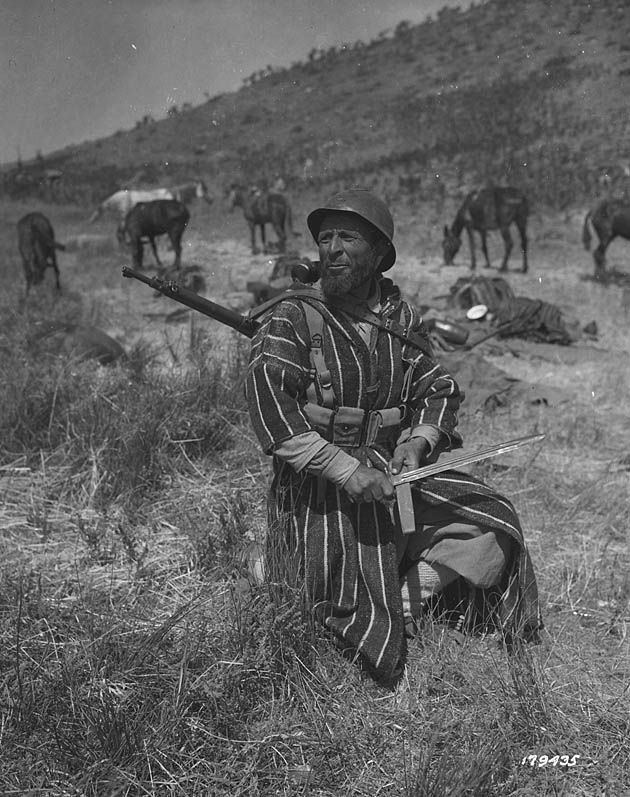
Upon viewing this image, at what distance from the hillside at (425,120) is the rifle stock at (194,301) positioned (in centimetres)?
1746

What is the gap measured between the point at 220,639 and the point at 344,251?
1247mm

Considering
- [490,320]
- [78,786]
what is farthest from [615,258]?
[78,786]

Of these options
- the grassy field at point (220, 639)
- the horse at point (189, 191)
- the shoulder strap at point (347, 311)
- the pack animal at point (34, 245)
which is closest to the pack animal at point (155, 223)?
the pack animal at point (34, 245)

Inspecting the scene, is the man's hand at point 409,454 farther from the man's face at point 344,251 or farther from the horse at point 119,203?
the horse at point 119,203

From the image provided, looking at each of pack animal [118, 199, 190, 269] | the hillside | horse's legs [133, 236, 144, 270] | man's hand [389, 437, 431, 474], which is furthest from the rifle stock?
the hillside

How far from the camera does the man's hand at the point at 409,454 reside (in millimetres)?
Result: 2371

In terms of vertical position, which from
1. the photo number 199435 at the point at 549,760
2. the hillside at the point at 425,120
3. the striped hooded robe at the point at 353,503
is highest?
the hillside at the point at 425,120

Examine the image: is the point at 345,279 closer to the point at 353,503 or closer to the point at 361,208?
the point at 361,208

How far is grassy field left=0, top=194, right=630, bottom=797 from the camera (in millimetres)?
1975

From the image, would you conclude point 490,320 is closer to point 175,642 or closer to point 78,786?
point 175,642

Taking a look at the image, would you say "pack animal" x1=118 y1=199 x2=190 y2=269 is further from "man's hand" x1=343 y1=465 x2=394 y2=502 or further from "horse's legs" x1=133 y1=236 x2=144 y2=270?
"man's hand" x1=343 y1=465 x2=394 y2=502

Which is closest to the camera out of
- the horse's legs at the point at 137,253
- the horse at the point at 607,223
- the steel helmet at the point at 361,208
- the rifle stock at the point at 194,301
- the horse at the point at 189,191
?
the steel helmet at the point at 361,208

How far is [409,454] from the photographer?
238 centimetres

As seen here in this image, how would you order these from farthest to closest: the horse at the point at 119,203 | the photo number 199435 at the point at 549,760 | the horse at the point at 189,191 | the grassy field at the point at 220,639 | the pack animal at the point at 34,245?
the horse at the point at 189,191 < the horse at the point at 119,203 < the pack animal at the point at 34,245 < the photo number 199435 at the point at 549,760 < the grassy field at the point at 220,639
